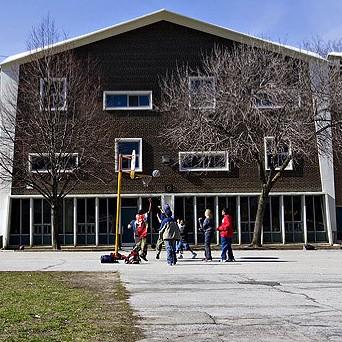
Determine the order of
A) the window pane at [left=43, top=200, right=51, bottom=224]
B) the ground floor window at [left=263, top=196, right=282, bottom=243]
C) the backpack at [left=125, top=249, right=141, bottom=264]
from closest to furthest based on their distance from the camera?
the backpack at [left=125, top=249, right=141, bottom=264] < the window pane at [left=43, top=200, right=51, bottom=224] < the ground floor window at [left=263, top=196, right=282, bottom=243]

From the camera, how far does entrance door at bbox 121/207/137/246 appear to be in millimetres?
37688

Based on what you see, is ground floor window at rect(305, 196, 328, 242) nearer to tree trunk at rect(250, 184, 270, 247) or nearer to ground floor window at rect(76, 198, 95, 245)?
tree trunk at rect(250, 184, 270, 247)

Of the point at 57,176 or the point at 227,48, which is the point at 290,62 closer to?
the point at 227,48

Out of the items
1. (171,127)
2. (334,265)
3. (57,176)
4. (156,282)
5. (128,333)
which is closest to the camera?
(128,333)

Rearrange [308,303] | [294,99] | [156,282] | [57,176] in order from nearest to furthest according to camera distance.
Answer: [308,303] < [156,282] < [294,99] < [57,176]

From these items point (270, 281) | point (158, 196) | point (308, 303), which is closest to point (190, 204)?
point (158, 196)

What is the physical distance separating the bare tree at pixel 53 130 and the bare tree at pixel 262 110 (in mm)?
5303

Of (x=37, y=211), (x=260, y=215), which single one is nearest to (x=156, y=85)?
(x=37, y=211)

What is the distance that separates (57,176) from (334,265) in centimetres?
1820

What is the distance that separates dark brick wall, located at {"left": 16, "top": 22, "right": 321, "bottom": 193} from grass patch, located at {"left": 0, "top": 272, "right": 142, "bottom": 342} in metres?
23.8

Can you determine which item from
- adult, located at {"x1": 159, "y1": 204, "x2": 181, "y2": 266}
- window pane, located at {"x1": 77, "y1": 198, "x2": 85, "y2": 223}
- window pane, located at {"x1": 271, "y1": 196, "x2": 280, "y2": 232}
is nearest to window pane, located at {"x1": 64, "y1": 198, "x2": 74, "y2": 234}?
window pane, located at {"x1": 77, "y1": 198, "x2": 85, "y2": 223}

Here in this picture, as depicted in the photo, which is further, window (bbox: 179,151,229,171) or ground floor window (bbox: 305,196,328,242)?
ground floor window (bbox: 305,196,328,242)

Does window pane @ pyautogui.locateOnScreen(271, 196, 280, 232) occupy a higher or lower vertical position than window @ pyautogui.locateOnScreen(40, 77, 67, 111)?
lower

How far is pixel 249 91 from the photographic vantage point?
1252 inches
